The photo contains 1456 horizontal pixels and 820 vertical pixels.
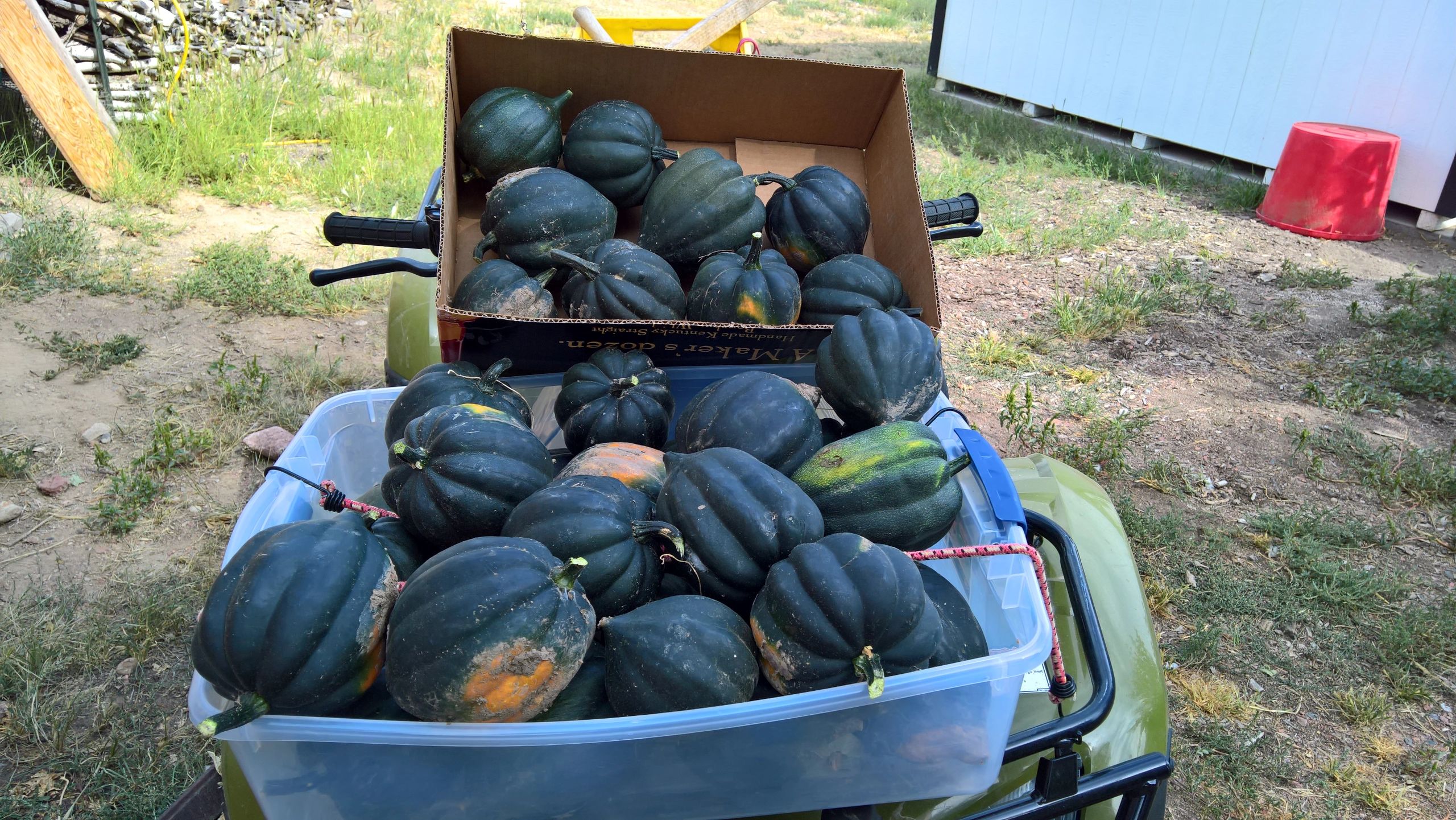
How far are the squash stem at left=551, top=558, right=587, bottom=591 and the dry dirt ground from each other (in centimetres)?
199

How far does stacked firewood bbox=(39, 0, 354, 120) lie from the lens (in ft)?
19.1

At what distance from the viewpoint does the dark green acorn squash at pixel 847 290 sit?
225 cm

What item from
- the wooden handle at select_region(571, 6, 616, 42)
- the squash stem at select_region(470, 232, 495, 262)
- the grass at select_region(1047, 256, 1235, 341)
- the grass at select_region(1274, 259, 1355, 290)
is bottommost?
the grass at select_region(1047, 256, 1235, 341)

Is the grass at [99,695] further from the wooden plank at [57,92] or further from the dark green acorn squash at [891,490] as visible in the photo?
the wooden plank at [57,92]

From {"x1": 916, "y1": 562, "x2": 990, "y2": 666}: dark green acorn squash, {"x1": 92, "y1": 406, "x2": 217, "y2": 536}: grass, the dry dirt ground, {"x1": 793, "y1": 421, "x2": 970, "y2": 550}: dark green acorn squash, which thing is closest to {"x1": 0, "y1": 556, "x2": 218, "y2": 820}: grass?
the dry dirt ground

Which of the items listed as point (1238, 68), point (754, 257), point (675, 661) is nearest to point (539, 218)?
point (754, 257)

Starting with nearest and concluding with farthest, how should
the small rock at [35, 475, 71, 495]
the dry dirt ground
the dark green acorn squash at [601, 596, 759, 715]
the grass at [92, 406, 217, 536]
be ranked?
1. the dark green acorn squash at [601, 596, 759, 715]
2. the dry dirt ground
3. the grass at [92, 406, 217, 536]
4. the small rock at [35, 475, 71, 495]

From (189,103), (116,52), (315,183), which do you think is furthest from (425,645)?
(116,52)

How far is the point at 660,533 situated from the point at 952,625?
44 centimetres

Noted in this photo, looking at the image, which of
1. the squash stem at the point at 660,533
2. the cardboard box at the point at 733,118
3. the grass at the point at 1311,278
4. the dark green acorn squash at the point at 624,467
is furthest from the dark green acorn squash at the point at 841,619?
the grass at the point at 1311,278

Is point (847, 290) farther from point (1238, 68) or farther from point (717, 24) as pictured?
point (1238, 68)

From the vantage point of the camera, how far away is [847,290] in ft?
7.47

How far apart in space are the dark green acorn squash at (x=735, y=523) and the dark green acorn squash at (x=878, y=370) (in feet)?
1.31

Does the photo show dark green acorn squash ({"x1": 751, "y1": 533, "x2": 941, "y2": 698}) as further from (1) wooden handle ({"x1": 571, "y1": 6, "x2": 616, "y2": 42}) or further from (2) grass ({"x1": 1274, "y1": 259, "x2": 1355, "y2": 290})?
(2) grass ({"x1": 1274, "y1": 259, "x2": 1355, "y2": 290})
